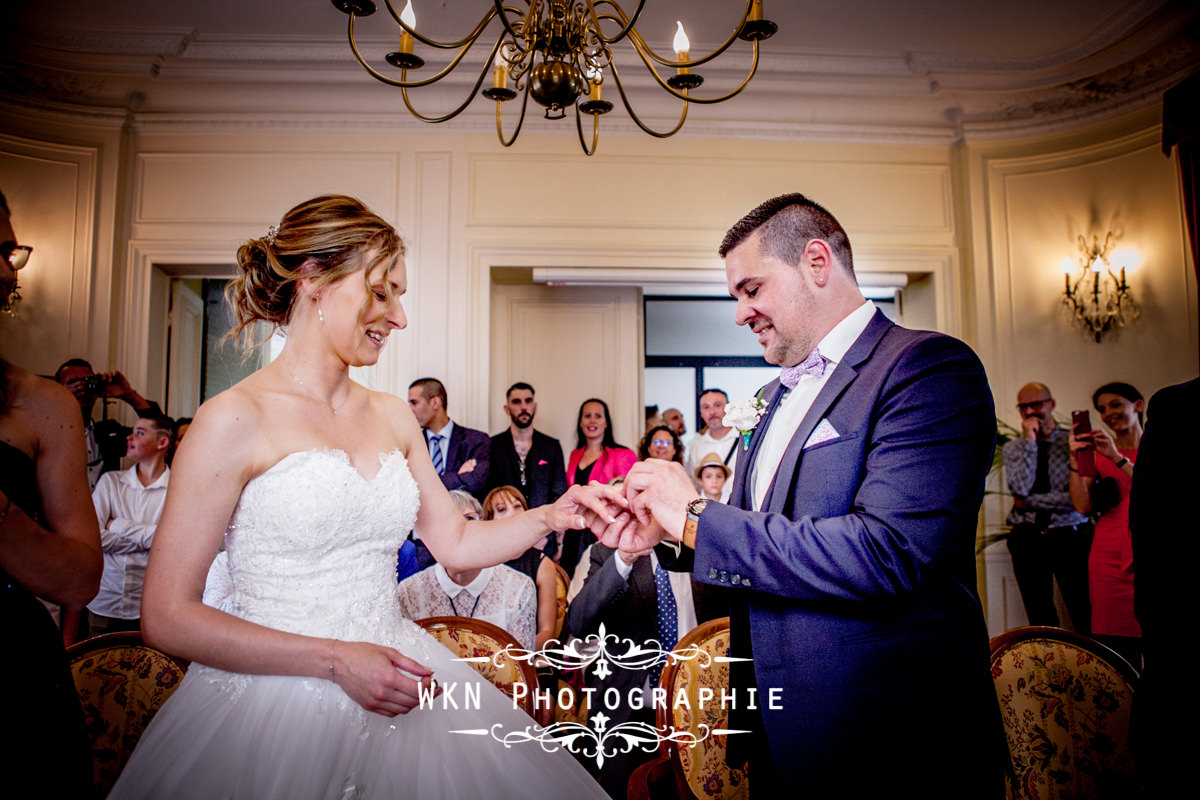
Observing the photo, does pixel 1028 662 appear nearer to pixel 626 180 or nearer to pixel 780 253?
pixel 780 253

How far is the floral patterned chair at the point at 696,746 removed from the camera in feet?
6.70

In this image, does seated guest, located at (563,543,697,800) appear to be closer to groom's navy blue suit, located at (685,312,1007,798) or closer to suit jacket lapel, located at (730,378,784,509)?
suit jacket lapel, located at (730,378,784,509)

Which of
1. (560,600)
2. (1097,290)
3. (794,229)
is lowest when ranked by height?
(560,600)

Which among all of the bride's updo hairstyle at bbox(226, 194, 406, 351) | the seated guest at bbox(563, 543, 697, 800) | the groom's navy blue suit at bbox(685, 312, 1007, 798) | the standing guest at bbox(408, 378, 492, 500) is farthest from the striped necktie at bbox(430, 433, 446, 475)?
the groom's navy blue suit at bbox(685, 312, 1007, 798)

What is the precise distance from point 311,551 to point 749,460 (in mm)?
1057

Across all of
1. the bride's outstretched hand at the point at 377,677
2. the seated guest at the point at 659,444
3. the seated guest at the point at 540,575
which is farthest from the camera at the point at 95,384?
the bride's outstretched hand at the point at 377,677

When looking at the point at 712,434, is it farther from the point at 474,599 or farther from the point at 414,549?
the point at 474,599

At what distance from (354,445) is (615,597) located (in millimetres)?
1576

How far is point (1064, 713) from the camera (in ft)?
6.66

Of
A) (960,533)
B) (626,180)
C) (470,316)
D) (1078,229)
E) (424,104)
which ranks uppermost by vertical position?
(424,104)

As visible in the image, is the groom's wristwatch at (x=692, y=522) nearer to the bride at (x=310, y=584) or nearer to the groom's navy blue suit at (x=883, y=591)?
the groom's navy blue suit at (x=883, y=591)

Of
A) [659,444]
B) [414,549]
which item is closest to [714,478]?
[659,444]

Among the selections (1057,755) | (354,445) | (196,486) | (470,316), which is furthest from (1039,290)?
(196,486)

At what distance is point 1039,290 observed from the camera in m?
5.99
